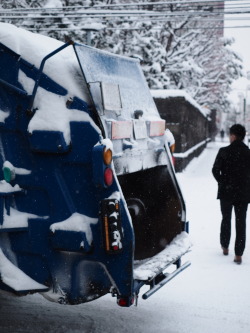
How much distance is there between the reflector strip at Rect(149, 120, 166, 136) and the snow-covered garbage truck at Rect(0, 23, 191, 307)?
2.60 feet

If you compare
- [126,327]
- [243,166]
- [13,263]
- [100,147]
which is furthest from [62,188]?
[243,166]

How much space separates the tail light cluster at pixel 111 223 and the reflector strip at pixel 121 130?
1.96 ft

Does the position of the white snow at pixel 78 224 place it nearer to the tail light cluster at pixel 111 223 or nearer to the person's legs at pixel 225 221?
the tail light cluster at pixel 111 223

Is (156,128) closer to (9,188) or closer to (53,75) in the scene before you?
(53,75)

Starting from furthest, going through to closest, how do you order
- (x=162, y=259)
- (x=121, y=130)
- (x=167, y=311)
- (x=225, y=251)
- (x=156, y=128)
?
1. (x=225, y=251)
2. (x=156, y=128)
3. (x=167, y=311)
4. (x=162, y=259)
5. (x=121, y=130)

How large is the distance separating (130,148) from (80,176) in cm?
71

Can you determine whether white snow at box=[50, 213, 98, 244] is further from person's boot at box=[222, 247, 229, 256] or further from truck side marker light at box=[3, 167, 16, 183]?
person's boot at box=[222, 247, 229, 256]

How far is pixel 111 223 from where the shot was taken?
3361mm

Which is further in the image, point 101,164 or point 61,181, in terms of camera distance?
point 61,181

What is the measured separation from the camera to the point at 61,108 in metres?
3.51

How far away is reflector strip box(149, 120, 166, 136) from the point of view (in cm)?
461

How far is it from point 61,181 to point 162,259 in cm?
128

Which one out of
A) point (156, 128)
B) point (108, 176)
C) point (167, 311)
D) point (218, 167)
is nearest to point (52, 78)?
point (108, 176)

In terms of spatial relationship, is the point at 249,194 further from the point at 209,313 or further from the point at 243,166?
the point at 209,313
